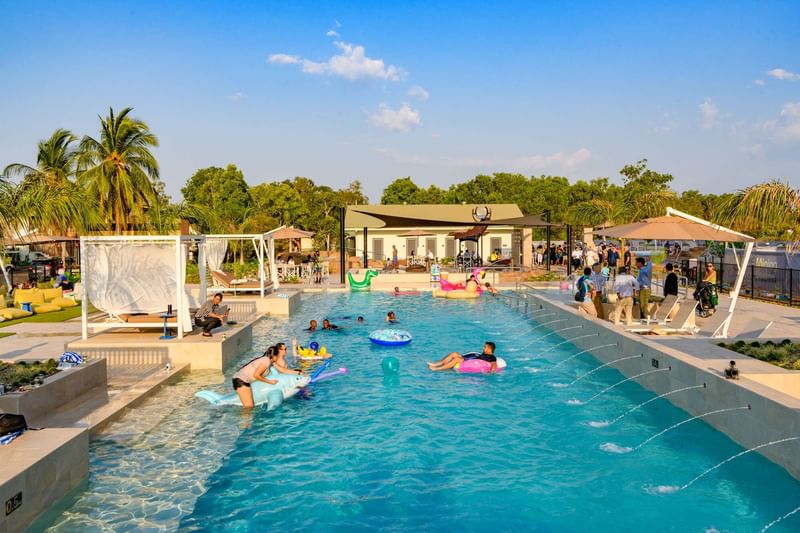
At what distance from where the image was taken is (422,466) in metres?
7.68

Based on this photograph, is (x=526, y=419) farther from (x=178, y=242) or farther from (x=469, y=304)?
(x=469, y=304)

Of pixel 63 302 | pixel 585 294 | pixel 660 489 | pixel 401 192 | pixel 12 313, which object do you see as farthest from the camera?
pixel 401 192

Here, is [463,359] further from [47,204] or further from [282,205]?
[282,205]

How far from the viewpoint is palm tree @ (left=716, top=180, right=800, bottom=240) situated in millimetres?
11391

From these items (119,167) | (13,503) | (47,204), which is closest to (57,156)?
(119,167)

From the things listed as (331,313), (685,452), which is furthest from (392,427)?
(331,313)

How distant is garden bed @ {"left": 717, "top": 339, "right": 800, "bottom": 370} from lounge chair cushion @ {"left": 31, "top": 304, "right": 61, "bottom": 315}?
19601mm

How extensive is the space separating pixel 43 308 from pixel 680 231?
63.1 feet

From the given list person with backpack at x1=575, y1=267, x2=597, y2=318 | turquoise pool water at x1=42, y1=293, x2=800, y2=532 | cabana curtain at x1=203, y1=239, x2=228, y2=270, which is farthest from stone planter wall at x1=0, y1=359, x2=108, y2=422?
cabana curtain at x1=203, y1=239, x2=228, y2=270

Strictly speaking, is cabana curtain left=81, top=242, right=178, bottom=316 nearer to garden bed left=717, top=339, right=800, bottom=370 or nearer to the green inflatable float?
garden bed left=717, top=339, right=800, bottom=370

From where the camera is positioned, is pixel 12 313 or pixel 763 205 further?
pixel 12 313

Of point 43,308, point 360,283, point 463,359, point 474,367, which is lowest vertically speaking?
point 474,367

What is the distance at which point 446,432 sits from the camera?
29.1 ft

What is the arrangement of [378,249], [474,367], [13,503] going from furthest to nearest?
1. [378,249]
2. [474,367]
3. [13,503]
